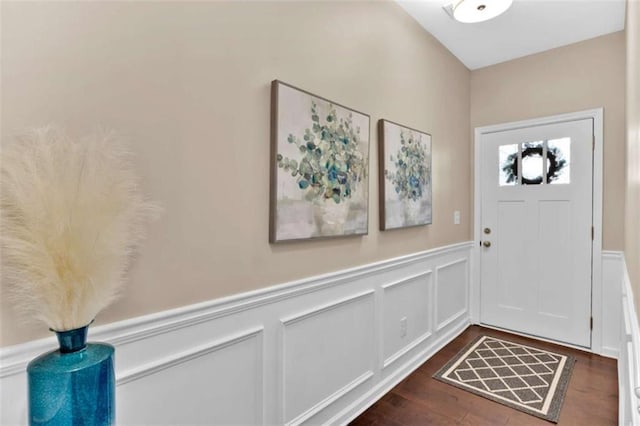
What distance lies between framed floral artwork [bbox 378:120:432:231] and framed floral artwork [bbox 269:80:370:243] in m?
0.20

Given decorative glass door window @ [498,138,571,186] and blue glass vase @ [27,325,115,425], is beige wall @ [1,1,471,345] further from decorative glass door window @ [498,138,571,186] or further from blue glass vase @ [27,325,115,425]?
decorative glass door window @ [498,138,571,186]

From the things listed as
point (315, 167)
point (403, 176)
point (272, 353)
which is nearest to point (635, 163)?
point (403, 176)

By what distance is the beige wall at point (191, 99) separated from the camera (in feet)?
2.90

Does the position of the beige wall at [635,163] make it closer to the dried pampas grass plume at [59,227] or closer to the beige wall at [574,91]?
the beige wall at [574,91]

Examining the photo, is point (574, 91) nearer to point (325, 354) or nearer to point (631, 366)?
point (631, 366)

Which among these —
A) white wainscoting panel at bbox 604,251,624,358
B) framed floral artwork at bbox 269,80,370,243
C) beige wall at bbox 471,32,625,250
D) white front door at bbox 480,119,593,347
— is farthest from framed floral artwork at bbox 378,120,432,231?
white wainscoting panel at bbox 604,251,624,358

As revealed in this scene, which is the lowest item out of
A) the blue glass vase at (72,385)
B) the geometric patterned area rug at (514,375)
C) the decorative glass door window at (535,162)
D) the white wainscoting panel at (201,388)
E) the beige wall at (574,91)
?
A: the geometric patterned area rug at (514,375)

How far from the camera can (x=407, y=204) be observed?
7.66 ft

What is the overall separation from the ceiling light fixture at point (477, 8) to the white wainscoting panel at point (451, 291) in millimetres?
1899

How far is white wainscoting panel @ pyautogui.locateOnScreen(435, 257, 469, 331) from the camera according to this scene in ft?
9.24

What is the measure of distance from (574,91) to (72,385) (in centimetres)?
380

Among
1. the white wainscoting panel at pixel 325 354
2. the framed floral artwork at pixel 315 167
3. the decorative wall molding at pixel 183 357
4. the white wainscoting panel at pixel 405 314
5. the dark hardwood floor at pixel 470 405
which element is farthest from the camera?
the white wainscoting panel at pixel 405 314

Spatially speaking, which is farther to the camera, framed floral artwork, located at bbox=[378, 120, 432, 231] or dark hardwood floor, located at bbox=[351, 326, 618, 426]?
framed floral artwork, located at bbox=[378, 120, 432, 231]

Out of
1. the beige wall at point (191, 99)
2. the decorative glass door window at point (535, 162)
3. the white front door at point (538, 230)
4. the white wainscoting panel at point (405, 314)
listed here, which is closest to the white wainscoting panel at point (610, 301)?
the white front door at point (538, 230)
